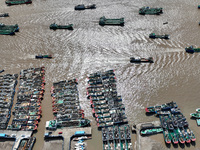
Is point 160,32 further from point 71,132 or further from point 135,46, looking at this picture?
point 71,132

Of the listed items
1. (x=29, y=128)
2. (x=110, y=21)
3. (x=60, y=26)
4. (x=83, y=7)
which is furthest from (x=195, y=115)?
(x=83, y=7)

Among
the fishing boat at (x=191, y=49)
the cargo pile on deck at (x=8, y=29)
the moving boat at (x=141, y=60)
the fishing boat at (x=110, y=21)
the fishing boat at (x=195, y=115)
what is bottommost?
the fishing boat at (x=195, y=115)

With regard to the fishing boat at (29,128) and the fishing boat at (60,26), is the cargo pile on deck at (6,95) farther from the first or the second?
the fishing boat at (60,26)

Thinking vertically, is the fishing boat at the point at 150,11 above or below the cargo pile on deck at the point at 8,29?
above

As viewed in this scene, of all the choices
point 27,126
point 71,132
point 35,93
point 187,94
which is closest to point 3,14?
point 35,93

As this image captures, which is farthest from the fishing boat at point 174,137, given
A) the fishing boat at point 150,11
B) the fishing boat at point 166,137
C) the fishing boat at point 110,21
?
the fishing boat at point 150,11

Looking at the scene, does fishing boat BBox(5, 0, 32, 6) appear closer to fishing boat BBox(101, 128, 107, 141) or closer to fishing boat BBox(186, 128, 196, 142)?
fishing boat BBox(101, 128, 107, 141)
